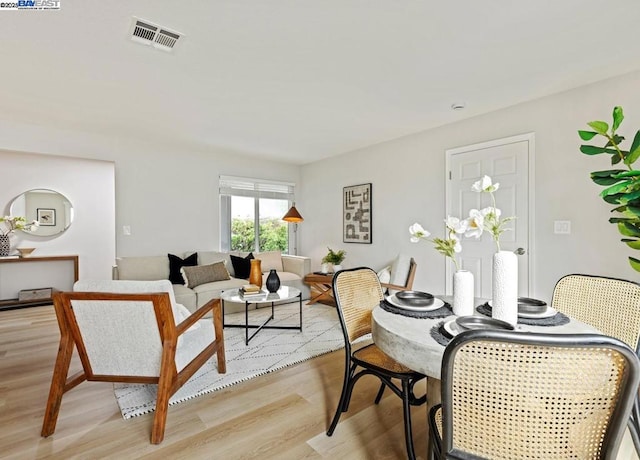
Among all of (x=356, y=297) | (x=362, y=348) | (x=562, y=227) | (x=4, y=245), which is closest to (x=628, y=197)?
(x=356, y=297)

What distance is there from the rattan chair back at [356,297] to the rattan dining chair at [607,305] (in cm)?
102

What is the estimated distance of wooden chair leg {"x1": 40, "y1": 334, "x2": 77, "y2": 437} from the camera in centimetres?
174

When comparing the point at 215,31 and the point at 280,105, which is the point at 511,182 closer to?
the point at 280,105

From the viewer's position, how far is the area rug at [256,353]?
216 cm

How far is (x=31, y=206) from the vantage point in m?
4.69

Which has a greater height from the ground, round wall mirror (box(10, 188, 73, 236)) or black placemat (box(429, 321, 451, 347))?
round wall mirror (box(10, 188, 73, 236))

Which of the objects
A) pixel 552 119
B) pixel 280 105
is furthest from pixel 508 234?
pixel 280 105

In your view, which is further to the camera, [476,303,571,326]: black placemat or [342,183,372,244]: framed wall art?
[342,183,372,244]: framed wall art

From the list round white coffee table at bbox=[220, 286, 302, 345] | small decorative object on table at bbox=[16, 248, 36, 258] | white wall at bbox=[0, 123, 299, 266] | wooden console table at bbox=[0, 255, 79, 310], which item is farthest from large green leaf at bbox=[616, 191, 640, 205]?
small decorative object on table at bbox=[16, 248, 36, 258]

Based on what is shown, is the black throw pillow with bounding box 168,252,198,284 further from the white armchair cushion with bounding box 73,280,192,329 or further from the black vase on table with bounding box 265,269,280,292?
the white armchair cushion with bounding box 73,280,192,329

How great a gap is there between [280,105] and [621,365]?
325 cm

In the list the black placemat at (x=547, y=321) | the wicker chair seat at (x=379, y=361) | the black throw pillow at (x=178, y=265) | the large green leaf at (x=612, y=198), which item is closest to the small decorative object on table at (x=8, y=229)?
the black throw pillow at (x=178, y=265)

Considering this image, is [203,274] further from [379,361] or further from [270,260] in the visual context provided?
[379,361]

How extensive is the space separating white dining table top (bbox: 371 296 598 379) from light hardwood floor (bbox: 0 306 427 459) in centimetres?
76
